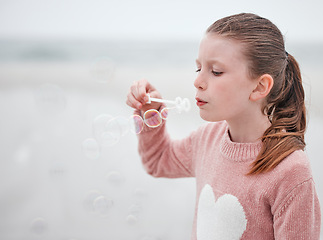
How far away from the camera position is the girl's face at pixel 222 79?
1.95ft

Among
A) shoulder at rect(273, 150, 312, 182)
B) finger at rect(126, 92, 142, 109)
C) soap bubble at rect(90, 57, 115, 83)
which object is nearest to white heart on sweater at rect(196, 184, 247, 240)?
shoulder at rect(273, 150, 312, 182)

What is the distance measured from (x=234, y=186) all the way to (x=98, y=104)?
62.4 inches

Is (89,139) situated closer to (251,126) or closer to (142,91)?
(142,91)

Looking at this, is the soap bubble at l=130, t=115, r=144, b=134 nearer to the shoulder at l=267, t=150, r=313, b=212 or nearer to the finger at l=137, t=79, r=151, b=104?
the finger at l=137, t=79, r=151, b=104

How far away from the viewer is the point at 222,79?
60cm

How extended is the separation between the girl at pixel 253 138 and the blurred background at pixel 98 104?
0.33m

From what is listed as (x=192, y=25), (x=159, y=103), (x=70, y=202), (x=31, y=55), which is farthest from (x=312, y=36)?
(x=31, y=55)

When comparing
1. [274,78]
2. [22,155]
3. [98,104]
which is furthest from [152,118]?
[98,104]

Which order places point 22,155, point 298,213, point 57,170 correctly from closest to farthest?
point 298,213 → point 57,170 → point 22,155

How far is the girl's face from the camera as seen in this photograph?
59cm

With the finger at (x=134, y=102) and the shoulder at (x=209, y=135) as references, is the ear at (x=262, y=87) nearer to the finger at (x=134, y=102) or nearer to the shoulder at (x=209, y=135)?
the shoulder at (x=209, y=135)

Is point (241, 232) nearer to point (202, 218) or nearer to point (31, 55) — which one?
point (202, 218)

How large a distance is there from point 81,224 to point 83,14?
1403 millimetres

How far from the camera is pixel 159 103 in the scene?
78 cm
